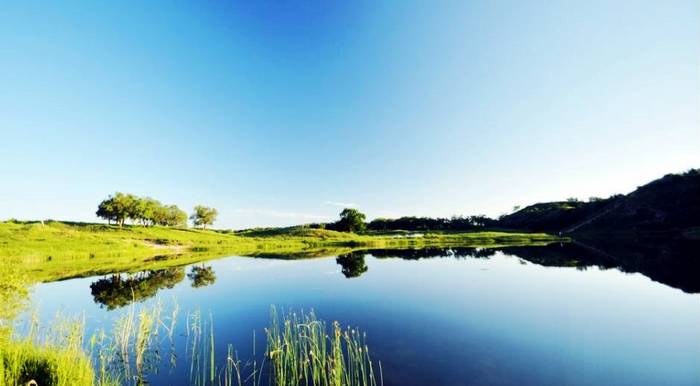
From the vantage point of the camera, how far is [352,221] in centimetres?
14400

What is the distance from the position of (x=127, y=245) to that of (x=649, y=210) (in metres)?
179

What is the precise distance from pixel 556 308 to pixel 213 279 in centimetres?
3538

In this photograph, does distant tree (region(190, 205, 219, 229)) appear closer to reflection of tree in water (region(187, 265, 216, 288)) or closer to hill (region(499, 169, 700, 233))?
reflection of tree in water (region(187, 265, 216, 288))

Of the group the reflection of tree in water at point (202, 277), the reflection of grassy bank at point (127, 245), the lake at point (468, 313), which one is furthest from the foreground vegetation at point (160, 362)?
the reflection of tree in water at point (202, 277)

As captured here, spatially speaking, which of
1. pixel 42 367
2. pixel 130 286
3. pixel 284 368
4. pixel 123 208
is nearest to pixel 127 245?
pixel 123 208

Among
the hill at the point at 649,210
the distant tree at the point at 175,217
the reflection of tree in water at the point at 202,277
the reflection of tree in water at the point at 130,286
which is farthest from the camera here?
the distant tree at the point at 175,217

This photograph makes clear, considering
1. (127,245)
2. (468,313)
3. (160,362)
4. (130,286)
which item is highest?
(127,245)

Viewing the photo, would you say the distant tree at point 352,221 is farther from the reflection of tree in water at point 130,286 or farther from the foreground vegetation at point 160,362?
the foreground vegetation at point 160,362

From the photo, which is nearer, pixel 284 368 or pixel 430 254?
pixel 284 368

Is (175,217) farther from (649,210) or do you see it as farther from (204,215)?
(649,210)

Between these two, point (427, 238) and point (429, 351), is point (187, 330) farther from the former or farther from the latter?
point (427, 238)

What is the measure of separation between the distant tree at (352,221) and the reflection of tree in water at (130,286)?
102673mm

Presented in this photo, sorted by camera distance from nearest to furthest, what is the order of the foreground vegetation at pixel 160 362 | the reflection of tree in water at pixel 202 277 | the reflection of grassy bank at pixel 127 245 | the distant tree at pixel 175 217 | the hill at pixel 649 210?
1. the foreground vegetation at pixel 160 362
2. the reflection of tree in water at pixel 202 277
3. the reflection of grassy bank at pixel 127 245
4. the hill at pixel 649 210
5. the distant tree at pixel 175 217

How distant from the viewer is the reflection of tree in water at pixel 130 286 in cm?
2666
